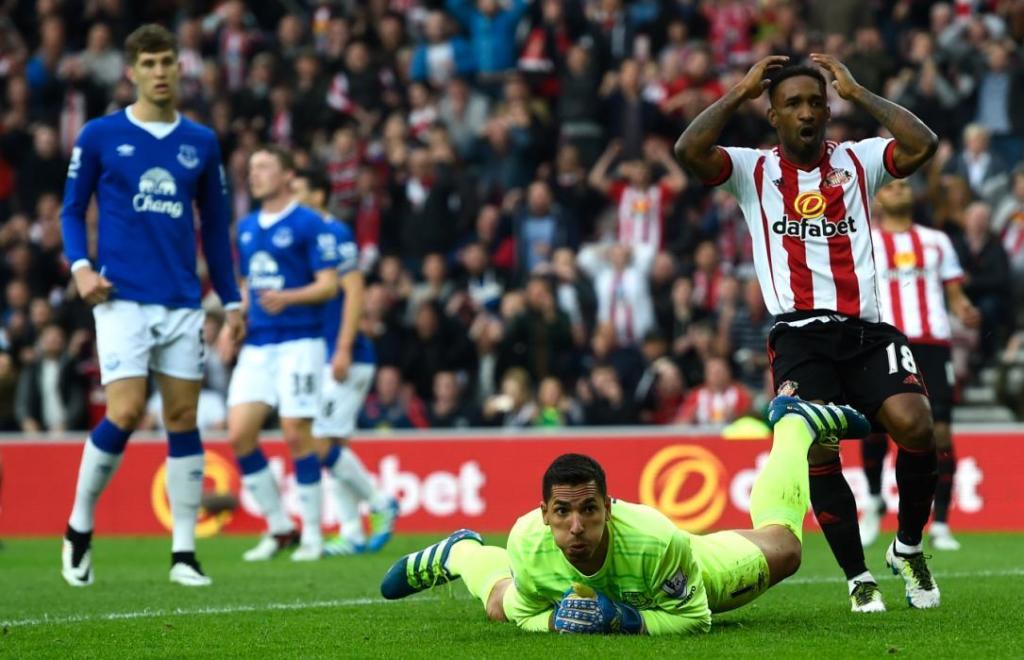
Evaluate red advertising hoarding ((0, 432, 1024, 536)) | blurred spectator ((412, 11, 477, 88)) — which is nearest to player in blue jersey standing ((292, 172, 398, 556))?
red advertising hoarding ((0, 432, 1024, 536))

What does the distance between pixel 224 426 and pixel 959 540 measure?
7618 mm

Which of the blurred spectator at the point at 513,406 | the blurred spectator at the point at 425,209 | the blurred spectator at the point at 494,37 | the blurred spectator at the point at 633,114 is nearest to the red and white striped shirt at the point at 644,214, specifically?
the blurred spectator at the point at 633,114

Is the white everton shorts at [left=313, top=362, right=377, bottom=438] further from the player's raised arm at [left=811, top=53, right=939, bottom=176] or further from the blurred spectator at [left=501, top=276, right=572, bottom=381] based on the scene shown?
the player's raised arm at [left=811, top=53, right=939, bottom=176]

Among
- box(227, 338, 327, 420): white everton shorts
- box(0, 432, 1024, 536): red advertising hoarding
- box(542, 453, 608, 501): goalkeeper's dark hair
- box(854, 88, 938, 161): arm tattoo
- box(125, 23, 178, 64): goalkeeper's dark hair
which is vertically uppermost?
box(125, 23, 178, 64): goalkeeper's dark hair

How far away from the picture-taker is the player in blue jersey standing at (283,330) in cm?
1180

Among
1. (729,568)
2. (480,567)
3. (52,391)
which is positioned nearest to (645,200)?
(52,391)

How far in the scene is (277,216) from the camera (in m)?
11.9

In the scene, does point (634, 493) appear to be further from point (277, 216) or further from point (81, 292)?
point (81, 292)

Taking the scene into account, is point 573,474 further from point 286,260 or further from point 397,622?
point 286,260

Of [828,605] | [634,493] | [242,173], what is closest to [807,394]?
[828,605]

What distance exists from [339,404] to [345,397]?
0.24 ft

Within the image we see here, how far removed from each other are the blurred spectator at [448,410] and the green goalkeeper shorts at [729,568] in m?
10.4

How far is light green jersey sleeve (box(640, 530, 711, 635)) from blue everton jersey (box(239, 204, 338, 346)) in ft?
19.0

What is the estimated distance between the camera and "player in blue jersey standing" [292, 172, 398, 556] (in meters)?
12.3
